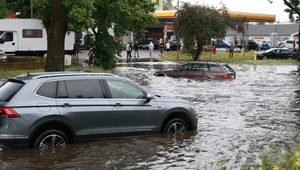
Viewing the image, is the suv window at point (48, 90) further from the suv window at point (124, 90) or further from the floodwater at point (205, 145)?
the suv window at point (124, 90)

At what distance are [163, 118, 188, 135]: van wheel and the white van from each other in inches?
1218

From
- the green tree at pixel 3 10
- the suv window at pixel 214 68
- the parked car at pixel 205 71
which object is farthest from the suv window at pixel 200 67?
the green tree at pixel 3 10

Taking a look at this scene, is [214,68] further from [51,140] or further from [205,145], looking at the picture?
[51,140]

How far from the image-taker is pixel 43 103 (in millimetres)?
8578

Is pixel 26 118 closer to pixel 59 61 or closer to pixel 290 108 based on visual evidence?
pixel 59 61

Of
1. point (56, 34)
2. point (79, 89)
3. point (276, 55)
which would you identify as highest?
point (56, 34)

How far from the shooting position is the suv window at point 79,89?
8969 millimetres

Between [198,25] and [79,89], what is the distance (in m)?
34.4

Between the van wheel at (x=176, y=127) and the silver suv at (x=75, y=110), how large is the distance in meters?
0.02

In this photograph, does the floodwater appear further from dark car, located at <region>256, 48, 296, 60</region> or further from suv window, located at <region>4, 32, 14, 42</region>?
dark car, located at <region>256, 48, 296, 60</region>

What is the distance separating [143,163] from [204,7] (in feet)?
122

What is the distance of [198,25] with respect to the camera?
42688mm

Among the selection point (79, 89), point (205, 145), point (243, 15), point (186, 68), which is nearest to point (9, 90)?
point (79, 89)

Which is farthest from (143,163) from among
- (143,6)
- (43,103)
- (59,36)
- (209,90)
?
(143,6)
